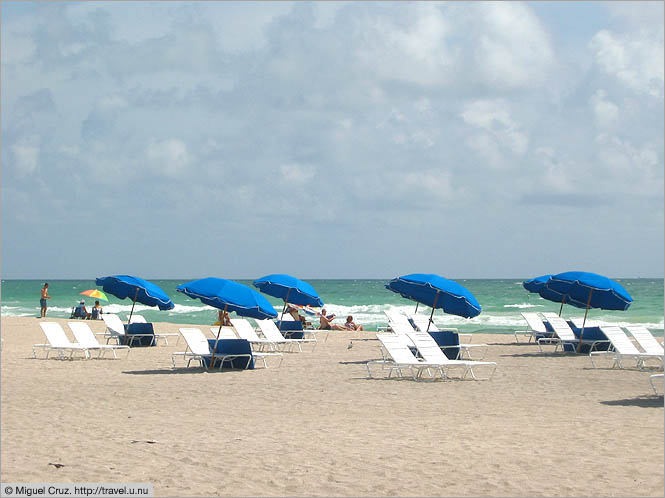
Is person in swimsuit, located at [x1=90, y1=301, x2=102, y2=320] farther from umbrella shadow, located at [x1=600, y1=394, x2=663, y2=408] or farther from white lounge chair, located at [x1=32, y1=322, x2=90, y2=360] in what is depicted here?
umbrella shadow, located at [x1=600, y1=394, x2=663, y2=408]

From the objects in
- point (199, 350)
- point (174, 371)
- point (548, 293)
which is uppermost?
point (548, 293)

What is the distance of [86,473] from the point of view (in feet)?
21.4

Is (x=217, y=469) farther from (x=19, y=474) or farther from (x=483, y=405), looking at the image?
(x=483, y=405)

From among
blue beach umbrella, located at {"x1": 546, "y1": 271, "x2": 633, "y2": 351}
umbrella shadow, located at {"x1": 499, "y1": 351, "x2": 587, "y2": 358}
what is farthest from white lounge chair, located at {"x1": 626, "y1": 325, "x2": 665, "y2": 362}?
umbrella shadow, located at {"x1": 499, "y1": 351, "x2": 587, "y2": 358}

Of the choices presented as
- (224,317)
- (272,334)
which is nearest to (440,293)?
(272,334)

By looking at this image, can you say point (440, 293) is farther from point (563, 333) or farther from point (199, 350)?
point (199, 350)

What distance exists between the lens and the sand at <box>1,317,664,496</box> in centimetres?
647

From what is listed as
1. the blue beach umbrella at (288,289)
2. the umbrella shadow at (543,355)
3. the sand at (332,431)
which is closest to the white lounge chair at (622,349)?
the sand at (332,431)

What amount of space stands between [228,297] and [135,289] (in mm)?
4732

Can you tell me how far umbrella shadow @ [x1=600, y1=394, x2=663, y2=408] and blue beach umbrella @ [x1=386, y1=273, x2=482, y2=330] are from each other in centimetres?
487

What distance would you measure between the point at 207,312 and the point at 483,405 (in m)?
42.7

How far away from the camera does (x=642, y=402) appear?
1073 centimetres

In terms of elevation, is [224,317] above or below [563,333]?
below

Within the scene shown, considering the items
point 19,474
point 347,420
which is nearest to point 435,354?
point 347,420
